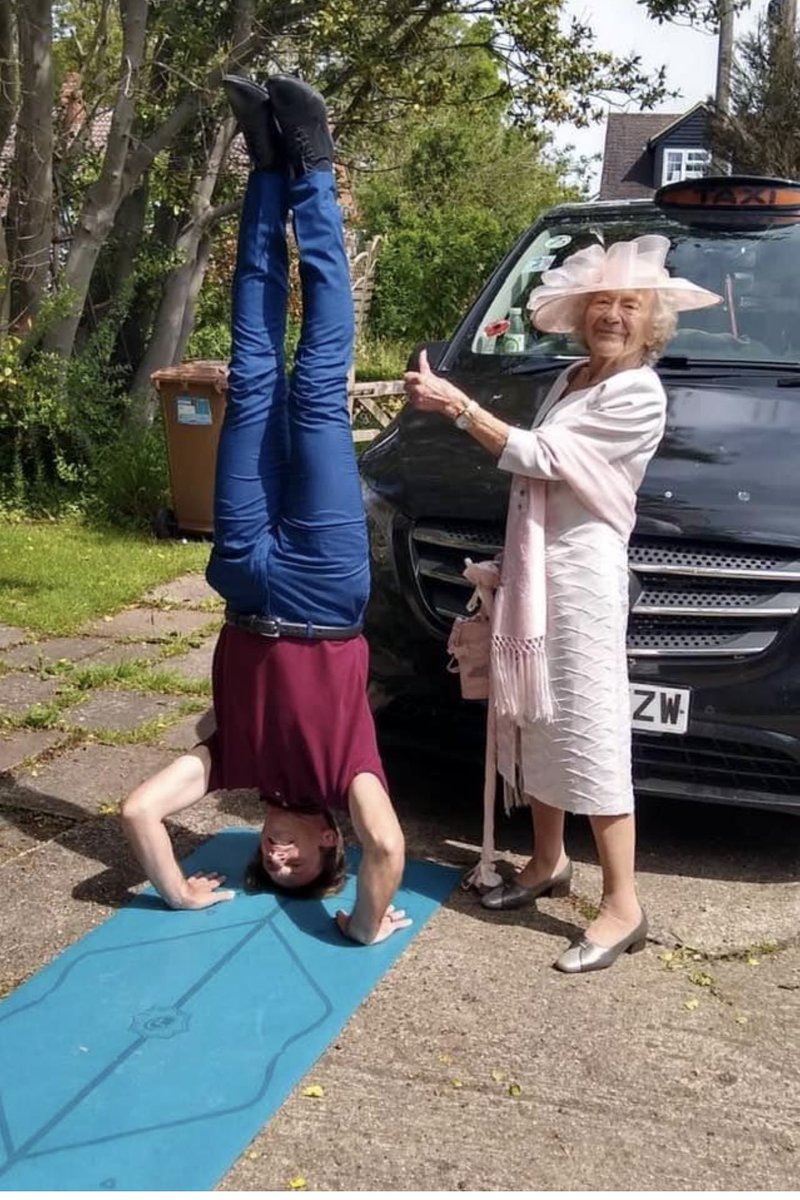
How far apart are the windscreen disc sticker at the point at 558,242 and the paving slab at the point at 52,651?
114 inches

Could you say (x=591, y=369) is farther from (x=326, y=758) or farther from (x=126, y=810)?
(x=126, y=810)

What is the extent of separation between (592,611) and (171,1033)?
151 centimetres

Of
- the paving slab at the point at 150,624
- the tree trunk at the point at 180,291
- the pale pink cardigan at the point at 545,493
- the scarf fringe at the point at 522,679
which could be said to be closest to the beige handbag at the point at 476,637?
the pale pink cardigan at the point at 545,493

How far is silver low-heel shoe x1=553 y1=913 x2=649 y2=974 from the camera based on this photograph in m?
3.58

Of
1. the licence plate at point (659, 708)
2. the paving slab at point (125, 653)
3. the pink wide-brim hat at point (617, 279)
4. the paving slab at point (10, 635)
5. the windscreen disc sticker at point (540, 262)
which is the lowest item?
the paving slab at point (125, 653)

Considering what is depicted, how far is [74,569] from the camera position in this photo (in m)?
8.03

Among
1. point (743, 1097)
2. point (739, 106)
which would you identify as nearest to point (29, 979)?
point (743, 1097)

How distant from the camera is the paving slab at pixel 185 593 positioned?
755 centimetres

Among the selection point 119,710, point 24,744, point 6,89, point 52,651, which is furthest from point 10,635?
point 6,89

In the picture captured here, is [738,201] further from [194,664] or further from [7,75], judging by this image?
[7,75]

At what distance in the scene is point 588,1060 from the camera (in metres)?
3.17

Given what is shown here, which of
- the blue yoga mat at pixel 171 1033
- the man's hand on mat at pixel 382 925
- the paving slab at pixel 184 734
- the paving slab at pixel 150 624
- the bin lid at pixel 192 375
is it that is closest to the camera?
the blue yoga mat at pixel 171 1033

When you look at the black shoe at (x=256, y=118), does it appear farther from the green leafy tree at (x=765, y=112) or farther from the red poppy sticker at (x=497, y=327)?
the green leafy tree at (x=765, y=112)

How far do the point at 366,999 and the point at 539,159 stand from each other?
36.5 meters
